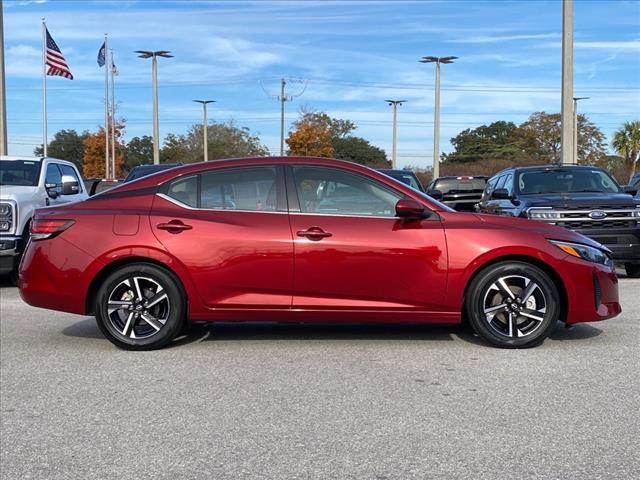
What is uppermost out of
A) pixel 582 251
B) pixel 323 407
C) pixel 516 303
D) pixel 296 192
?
pixel 296 192

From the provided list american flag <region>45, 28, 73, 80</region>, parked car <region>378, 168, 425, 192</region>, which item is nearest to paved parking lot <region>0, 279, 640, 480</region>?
parked car <region>378, 168, 425, 192</region>

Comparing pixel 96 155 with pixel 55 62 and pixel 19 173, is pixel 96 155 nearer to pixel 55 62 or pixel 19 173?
pixel 55 62

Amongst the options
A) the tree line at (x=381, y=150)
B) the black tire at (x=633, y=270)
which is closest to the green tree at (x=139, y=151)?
the tree line at (x=381, y=150)

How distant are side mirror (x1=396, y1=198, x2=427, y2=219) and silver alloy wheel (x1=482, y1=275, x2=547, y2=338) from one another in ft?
2.88

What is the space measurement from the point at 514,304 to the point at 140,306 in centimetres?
324

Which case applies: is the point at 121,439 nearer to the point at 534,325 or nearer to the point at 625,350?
the point at 534,325

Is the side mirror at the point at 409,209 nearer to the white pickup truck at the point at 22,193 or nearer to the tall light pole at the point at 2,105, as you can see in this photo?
the white pickup truck at the point at 22,193

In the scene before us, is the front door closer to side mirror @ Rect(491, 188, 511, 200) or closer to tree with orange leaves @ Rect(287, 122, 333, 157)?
side mirror @ Rect(491, 188, 511, 200)

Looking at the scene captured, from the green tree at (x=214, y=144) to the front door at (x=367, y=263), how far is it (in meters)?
65.9

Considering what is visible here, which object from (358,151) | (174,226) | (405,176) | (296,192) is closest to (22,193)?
(174,226)

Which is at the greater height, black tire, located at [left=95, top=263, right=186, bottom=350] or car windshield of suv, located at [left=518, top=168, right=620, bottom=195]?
car windshield of suv, located at [left=518, top=168, right=620, bottom=195]

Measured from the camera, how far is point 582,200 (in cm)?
1005

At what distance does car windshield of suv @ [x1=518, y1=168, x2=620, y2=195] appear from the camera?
11094 mm

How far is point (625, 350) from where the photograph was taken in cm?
600
